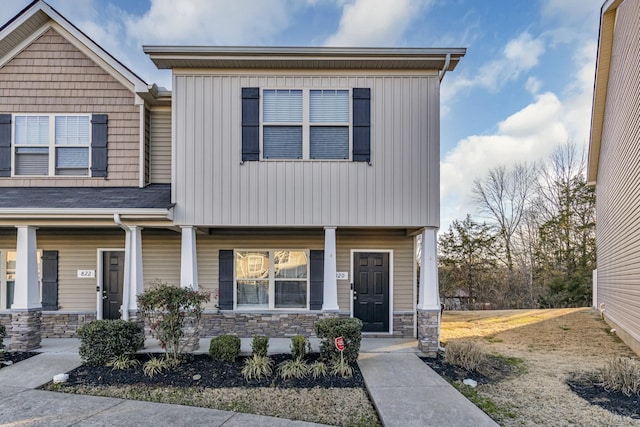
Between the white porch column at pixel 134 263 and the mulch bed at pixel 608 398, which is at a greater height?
the white porch column at pixel 134 263

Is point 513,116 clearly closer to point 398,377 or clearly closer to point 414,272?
point 414,272

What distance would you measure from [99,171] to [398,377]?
7.20 metres

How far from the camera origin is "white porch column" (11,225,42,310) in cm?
702

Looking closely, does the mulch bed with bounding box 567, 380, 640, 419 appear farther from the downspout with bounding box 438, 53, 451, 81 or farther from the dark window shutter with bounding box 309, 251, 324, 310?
the downspout with bounding box 438, 53, 451, 81

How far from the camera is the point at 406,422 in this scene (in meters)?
4.17

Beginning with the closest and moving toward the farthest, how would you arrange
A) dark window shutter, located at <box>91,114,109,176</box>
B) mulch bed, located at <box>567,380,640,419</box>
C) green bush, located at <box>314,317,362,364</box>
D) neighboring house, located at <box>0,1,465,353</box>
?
mulch bed, located at <box>567,380,640,419</box> < green bush, located at <box>314,317,362,364</box> < neighboring house, located at <box>0,1,465,353</box> < dark window shutter, located at <box>91,114,109,176</box>

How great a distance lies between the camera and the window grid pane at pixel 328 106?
734cm

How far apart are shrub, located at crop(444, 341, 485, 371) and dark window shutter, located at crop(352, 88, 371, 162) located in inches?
144

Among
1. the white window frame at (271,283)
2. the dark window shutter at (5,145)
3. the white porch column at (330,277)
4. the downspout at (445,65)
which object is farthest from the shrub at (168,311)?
the downspout at (445,65)

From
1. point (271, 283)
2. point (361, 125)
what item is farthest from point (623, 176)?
A: point (271, 283)

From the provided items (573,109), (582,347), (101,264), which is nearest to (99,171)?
(101,264)

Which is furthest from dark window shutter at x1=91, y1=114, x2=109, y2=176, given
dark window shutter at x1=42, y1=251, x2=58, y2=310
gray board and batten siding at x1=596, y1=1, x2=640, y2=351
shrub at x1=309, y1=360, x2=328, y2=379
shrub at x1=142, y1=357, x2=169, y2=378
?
gray board and batten siding at x1=596, y1=1, x2=640, y2=351

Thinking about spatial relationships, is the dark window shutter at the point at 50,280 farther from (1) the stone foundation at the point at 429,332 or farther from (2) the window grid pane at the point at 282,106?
(1) the stone foundation at the point at 429,332

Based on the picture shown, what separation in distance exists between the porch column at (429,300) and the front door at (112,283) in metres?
6.59
